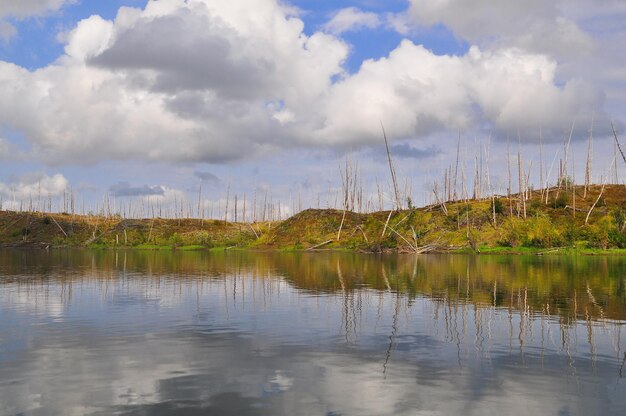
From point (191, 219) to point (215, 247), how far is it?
162 feet

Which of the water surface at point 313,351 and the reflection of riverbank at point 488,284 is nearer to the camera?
the water surface at point 313,351

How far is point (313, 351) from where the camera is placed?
21797mm

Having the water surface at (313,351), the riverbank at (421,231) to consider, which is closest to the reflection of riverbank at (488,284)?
the water surface at (313,351)

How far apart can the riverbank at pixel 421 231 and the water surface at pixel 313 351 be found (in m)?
67.1

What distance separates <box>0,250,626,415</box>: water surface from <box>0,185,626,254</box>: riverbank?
220 feet

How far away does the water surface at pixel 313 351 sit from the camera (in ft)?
50.9

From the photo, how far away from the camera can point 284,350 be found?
22.0 metres

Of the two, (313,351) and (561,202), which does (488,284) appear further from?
(561,202)

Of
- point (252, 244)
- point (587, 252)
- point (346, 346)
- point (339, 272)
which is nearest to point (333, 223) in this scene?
point (252, 244)

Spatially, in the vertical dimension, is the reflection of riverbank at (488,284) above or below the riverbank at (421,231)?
below

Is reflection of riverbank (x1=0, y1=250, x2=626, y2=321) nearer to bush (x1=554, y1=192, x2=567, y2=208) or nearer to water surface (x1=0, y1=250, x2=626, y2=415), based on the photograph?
water surface (x1=0, y1=250, x2=626, y2=415)

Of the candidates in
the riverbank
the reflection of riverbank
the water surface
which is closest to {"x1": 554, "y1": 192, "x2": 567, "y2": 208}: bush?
the riverbank

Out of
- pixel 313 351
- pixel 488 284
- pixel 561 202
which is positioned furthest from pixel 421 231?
pixel 313 351

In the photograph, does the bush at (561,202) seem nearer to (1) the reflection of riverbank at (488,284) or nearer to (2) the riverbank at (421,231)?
(2) the riverbank at (421,231)
